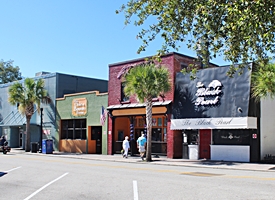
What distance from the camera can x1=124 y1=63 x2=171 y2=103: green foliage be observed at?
2536 cm

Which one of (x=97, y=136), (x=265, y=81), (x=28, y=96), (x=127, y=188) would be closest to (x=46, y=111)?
(x=28, y=96)

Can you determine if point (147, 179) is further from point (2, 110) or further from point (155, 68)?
point (2, 110)

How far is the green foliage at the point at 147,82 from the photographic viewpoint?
998 inches

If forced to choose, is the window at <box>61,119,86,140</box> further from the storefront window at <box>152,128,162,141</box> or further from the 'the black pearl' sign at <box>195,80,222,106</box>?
the 'the black pearl' sign at <box>195,80,222,106</box>

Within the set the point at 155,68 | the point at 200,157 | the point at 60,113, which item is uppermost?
the point at 155,68

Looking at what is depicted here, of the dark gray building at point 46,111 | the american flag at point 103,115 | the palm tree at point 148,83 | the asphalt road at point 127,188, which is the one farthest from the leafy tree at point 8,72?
the asphalt road at point 127,188

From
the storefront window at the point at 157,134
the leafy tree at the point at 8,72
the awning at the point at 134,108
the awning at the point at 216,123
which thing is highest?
the leafy tree at the point at 8,72

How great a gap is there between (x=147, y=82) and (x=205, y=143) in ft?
18.9

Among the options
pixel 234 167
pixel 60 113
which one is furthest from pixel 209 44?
pixel 60 113

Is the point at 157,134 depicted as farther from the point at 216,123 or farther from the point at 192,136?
→ the point at 216,123

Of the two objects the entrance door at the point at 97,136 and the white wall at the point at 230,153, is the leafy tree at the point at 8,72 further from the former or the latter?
the white wall at the point at 230,153

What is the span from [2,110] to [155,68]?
2646 centimetres

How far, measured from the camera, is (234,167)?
21062 mm

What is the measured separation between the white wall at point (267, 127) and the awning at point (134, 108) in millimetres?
6379
